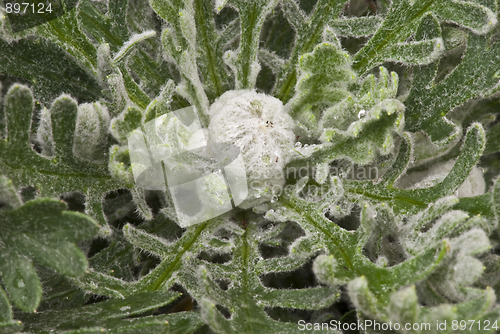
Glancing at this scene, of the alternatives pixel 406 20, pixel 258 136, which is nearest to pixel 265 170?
pixel 258 136

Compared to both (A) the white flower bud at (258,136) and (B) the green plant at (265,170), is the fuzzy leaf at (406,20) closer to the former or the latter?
(B) the green plant at (265,170)

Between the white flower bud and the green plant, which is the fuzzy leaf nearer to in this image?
the green plant

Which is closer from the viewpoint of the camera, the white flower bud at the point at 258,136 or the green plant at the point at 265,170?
the green plant at the point at 265,170

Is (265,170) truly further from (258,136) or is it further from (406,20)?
(406,20)

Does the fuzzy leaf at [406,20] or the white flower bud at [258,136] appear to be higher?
the fuzzy leaf at [406,20]

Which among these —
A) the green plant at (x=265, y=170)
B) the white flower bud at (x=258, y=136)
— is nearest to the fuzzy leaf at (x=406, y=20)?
the green plant at (x=265, y=170)

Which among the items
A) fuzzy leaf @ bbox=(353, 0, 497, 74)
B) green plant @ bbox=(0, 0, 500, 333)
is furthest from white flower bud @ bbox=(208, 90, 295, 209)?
fuzzy leaf @ bbox=(353, 0, 497, 74)

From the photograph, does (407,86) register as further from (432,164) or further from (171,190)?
(171,190)

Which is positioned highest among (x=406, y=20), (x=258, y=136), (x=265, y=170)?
(x=406, y=20)

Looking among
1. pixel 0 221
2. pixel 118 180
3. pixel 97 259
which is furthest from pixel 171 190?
pixel 0 221
